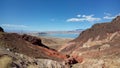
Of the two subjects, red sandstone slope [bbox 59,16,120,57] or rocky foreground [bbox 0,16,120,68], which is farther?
red sandstone slope [bbox 59,16,120,57]

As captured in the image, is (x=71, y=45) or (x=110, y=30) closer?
(x=110, y=30)

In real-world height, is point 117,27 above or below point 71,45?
above

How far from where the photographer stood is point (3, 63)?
689cm

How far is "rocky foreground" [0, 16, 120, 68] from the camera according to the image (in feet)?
59.9

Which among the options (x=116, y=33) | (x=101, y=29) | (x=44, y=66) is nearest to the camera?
(x=44, y=66)

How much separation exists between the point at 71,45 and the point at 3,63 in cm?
5680

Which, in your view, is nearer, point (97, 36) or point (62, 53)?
point (62, 53)

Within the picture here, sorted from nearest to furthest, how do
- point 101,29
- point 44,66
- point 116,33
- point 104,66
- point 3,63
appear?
1. point 3,63
2. point 44,66
3. point 104,66
4. point 116,33
5. point 101,29

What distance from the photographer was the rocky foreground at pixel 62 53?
59.9ft

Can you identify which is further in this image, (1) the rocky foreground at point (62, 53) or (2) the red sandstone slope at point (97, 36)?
(2) the red sandstone slope at point (97, 36)

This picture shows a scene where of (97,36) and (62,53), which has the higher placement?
(97,36)

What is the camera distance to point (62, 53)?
137ft

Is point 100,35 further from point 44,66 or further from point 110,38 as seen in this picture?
point 44,66

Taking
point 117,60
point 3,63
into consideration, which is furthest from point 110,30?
point 3,63
